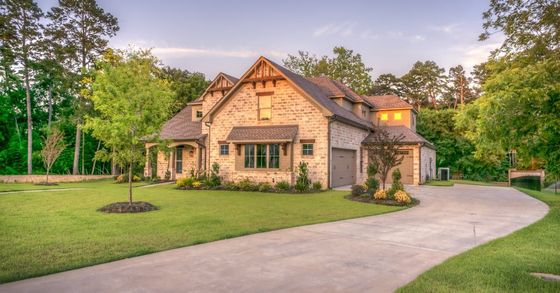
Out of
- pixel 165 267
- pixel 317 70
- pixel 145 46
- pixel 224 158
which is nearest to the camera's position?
pixel 165 267

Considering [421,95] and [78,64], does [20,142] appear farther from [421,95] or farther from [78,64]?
[421,95]

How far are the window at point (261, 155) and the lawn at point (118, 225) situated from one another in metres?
6.23

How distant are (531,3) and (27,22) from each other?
110ft

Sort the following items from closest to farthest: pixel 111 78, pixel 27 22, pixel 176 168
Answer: pixel 111 78 < pixel 176 168 < pixel 27 22

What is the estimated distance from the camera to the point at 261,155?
814 inches

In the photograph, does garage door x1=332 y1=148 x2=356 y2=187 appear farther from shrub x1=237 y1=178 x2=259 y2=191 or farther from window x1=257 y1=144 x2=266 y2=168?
shrub x1=237 y1=178 x2=259 y2=191

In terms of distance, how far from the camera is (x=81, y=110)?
31.1m

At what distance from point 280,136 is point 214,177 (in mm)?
4688

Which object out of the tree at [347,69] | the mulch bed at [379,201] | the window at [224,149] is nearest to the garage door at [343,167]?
the mulch bed at [379,201]

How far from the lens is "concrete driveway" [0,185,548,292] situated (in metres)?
4.56

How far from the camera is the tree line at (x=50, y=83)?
1163 inches

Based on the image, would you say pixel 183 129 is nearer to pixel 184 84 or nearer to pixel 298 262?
pixel 184 84

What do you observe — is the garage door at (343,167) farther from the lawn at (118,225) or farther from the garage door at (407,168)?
the lawn at (118,225)

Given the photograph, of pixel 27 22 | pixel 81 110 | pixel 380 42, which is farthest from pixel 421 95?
pixel 27 22
